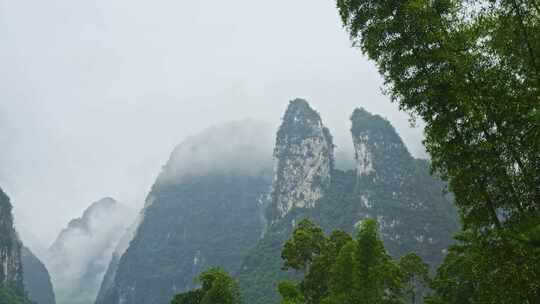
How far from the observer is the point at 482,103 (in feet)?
41.3

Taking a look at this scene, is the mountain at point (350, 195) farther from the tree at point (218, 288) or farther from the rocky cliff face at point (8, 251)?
the rocky cliff face at point (8, 251)

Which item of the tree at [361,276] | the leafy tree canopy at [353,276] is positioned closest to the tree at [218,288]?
the leafy tree canopy at [353,276]

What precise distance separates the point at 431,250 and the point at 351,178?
51.6 meters

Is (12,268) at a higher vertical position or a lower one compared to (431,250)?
higher

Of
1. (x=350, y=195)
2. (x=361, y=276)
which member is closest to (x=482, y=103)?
(x=361, y=276)

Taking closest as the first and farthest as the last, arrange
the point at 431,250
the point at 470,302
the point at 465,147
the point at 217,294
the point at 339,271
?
the point at 465,147
the point at 470,302
the point at 339,271
the point at 217,294
the point at 431,250

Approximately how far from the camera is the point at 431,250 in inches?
4528

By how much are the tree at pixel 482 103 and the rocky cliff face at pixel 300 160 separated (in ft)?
464

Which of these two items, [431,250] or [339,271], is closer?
[339,271]

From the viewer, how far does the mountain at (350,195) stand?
392 ft

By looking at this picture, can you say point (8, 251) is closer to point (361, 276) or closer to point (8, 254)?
point (8, 254)

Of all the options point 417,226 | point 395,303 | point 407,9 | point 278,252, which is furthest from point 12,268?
point 407,9

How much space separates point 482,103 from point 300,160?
154 meters

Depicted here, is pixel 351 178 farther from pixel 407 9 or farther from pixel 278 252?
pixel 407 9
